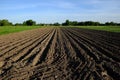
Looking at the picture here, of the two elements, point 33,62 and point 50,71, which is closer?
point 50,71

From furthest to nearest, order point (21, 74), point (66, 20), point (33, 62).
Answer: point (66, 20) → point (33, 62) → point (21, 74)

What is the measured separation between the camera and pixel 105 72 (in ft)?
29.2

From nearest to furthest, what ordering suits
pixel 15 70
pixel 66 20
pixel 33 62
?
pixel 15 70 < pixel 33 62 < pixel 66 20

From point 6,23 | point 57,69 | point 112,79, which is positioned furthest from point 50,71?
point 6,23

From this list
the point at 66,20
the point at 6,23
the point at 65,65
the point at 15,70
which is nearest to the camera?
the point at 15,70

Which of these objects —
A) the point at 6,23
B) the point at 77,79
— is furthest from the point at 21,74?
the point at 6,23

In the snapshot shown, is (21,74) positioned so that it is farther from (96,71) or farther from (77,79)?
(96,71)

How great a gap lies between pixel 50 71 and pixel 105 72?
2.12 meters

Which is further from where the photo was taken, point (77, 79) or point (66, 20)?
point (66, 20)

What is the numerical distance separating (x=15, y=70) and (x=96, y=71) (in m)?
3.24

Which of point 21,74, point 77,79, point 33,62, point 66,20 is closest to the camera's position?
point 77,79

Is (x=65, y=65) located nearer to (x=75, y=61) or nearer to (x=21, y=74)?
A: (x=75, y=61)

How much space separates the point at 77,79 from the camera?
7758 millimetres

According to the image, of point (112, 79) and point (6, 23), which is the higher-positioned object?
point (112, 79)
